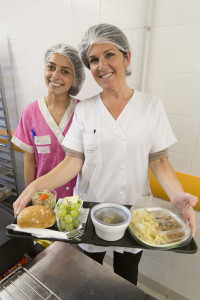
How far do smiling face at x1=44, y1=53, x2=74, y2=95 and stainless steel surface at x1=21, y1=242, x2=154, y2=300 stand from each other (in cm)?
98

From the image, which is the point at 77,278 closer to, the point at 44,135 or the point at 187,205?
the point at 187,205

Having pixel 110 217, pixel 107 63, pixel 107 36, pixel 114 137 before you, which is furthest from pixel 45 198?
pixel 107 36

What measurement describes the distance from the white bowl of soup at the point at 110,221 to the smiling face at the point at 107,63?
0.64 m

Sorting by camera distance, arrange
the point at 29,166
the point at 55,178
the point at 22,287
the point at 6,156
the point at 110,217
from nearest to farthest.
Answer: the point at 22,287, the point at 110,217, the point at 55,178, the point at 29,166, the point at 6,156

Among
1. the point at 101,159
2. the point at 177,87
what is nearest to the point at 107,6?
the point at 177,87

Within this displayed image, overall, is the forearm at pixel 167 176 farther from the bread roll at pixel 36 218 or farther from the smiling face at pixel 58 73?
the smiling face at pixel 58 73

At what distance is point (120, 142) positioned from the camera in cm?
107

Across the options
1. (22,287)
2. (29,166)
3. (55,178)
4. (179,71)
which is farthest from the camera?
(29,166)

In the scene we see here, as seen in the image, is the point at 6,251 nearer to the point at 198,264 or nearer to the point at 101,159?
the point at 101,159

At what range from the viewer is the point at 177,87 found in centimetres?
128

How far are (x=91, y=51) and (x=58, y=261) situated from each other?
107cm

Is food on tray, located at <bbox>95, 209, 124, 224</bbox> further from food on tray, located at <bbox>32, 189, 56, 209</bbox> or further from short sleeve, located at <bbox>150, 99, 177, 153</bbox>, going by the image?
short sleeve, located at <bbox>150, 99, 177, 153</bbox>

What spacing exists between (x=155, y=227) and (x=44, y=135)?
36.1 inches

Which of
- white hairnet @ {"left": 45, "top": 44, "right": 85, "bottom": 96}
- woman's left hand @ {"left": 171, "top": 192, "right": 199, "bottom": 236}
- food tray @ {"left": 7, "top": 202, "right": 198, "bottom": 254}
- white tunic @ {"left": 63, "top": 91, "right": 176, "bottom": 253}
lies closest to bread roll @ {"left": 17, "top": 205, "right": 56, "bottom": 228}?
food tray @ {"left": 7, "top": 202, "right": 198, "bottom": 254}
